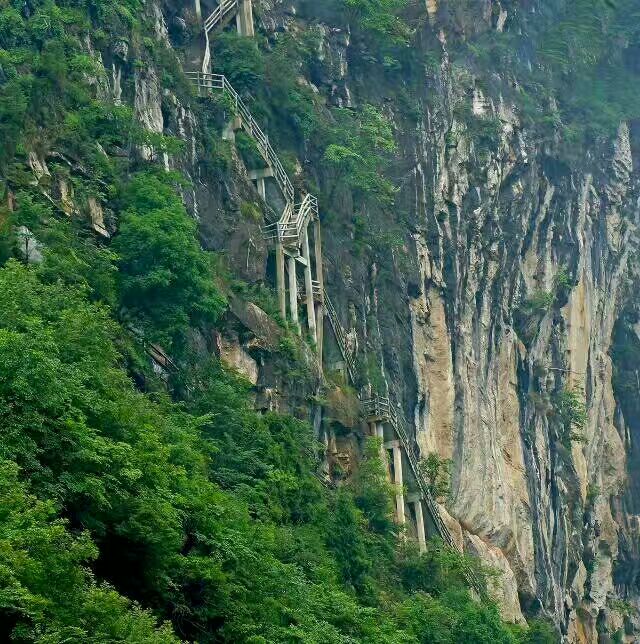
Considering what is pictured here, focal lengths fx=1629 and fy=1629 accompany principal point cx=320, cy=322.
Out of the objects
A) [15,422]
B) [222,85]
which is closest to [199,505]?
[15,422]

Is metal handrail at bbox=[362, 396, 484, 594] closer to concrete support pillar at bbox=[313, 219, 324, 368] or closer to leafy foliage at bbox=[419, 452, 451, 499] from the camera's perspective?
leafy foliage at bbox=[419, 452, 451, 499]

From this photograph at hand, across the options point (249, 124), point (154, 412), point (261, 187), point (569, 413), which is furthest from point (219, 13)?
point (569, 413)

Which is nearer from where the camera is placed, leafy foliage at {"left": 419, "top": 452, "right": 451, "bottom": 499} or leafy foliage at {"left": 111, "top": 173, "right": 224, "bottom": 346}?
leafy foliage at {"left": 111, "top": 173, "right": 224, "bottom": 346}

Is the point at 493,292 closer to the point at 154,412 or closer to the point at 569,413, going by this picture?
the point at 569,413

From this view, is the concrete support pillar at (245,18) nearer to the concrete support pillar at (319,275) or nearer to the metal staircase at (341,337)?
the concrete support pillar at (319,275)

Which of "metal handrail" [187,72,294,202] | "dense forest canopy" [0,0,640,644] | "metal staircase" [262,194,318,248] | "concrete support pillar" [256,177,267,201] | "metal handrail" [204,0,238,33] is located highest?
"metal handrail" [204,0,238,33]

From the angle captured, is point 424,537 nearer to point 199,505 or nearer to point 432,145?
point 432,145

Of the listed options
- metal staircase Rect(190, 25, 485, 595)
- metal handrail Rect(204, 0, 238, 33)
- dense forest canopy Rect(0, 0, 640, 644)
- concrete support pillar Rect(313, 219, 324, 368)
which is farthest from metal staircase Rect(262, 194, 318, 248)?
metal handrail Rect(204, 0, 238, 33)
